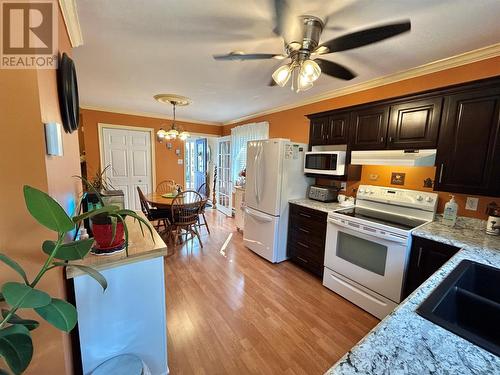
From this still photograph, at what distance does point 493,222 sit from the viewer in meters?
1.73

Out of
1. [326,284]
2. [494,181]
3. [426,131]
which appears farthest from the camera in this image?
[326,284]

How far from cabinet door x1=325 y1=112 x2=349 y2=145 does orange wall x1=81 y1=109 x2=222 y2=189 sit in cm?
362

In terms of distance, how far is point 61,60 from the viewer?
1237 mm

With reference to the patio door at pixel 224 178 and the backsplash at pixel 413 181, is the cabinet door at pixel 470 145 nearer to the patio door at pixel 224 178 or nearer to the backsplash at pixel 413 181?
the backsplash at pixel 413 181

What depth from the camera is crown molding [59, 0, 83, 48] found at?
135 centimetres

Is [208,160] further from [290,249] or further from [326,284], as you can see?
[326,284]

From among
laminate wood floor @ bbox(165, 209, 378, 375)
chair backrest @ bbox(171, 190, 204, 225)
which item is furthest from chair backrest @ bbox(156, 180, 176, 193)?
laminate wood floor @ bbox(165, 209, 378, 375)

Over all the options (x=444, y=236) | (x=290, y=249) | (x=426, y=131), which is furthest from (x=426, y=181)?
(x=290, y=249)

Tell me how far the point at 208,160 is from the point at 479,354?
21.0ft

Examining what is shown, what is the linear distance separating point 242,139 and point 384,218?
338cm

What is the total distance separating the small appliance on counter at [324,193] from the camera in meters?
2.91

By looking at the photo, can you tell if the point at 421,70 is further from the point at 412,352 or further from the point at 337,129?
the point at 412,352

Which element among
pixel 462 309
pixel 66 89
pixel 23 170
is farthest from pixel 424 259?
pixel 66 89

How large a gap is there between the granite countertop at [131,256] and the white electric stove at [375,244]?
5.93 feet
